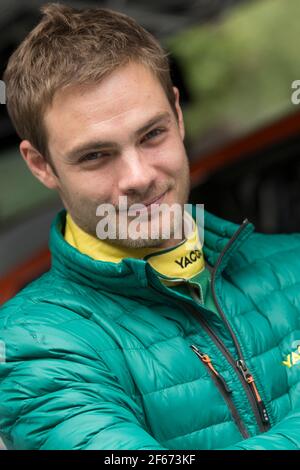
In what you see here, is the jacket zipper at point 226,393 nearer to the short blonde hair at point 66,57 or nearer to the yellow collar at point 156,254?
the yellow collar at point 156,254

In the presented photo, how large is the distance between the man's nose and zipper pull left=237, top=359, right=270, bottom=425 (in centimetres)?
39

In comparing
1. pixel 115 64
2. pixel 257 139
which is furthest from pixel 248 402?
pixel 257 139

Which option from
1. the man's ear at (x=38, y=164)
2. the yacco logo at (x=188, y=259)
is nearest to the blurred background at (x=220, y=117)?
the man's ear at (x=38, y=164)

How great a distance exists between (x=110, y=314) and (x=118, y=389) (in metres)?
0.19

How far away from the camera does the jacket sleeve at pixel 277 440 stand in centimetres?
137

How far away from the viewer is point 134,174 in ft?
5.13

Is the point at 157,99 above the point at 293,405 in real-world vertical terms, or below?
above

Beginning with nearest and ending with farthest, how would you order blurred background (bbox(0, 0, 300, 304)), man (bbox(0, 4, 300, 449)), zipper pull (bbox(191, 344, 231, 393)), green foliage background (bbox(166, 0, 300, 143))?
man (bbox(0, 4, 300, 449))
zipper pull (bbox(191, 344, 231, 393))
blurred background (bbox(0, 0, 300, 304))
green foliage background (bbox(166, 0, 300, 143))

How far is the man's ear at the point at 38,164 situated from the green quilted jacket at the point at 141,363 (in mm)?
101

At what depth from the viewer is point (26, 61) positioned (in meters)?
1.67

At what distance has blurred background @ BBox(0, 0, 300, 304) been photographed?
4.12 m

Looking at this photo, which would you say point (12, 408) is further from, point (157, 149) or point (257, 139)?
point (257, 139)

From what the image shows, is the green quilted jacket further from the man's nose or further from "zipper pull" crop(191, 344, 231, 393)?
the man's nose

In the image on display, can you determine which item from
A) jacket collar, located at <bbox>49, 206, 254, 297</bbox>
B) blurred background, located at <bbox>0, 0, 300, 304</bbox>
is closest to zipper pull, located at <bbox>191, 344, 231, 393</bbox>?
jacket collar, located at <bbox>49, 206, 254, 297</bbox>
